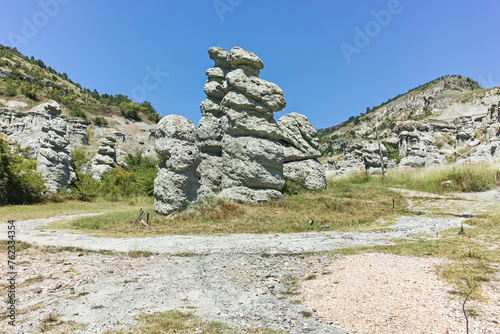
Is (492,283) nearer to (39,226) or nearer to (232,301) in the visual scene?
(232,301)

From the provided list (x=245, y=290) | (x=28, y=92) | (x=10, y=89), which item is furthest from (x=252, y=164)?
(x=10, y=89)

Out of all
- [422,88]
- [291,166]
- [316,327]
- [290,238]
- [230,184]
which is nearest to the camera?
[316,327]

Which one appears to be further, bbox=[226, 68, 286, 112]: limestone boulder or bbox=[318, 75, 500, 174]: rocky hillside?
bbox=[318, 75, 500, 174]: rocky hillside

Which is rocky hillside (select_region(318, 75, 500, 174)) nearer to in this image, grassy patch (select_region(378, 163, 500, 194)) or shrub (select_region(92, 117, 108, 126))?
grassy patch (select_region(378, 163, 500, 194))

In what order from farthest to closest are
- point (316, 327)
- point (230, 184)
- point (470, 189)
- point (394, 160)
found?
point (394, 160), point (470, 189), point (230, 184), point (316, 327)

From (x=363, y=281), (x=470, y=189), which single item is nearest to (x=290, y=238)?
(x=363, y=281)

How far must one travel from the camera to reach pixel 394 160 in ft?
104

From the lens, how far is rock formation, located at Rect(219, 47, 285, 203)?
14.4m

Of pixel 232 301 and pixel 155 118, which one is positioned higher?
pixel 155 118

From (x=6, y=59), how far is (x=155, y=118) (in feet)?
132

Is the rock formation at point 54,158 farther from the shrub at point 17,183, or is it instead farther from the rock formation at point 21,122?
the rock formation at point 21,122

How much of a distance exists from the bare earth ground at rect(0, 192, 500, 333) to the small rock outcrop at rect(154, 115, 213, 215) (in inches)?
179

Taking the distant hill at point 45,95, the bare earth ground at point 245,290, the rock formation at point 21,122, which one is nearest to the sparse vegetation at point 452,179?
the bare earth ground at point 245,290

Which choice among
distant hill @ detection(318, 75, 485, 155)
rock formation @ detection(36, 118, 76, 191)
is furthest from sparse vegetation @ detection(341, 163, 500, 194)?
distant hill @ detection(318, 75, 485, 155)
